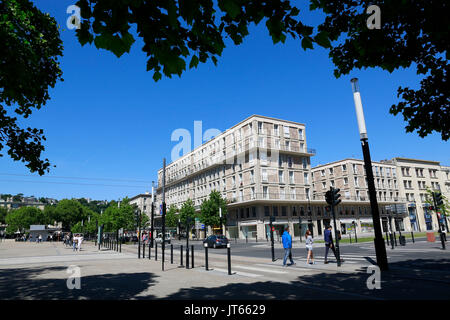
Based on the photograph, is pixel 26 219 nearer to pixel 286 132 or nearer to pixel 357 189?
pixel 286 132

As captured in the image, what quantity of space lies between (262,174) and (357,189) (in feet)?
83.6

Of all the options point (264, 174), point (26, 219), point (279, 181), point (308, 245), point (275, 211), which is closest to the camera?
point (308, 245)

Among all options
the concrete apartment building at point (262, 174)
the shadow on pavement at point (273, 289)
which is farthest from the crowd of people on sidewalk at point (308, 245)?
the concrete apartment building at point (262, 174)

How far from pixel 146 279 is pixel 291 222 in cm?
4170

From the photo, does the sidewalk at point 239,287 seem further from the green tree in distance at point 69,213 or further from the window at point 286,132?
the green tree in distance at point 69,213

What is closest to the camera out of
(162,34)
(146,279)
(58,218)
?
(162,34)

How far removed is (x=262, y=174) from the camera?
4641cm

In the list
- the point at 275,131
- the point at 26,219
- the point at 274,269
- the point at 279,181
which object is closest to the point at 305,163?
the point at 279,181

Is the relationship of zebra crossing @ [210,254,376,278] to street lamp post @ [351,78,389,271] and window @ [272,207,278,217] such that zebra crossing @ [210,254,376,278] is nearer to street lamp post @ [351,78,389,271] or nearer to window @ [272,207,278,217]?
street lamp post @ [351,78,389,271]

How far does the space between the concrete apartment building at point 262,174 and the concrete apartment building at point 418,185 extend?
28.1m

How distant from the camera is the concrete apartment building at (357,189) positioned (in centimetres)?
5725
